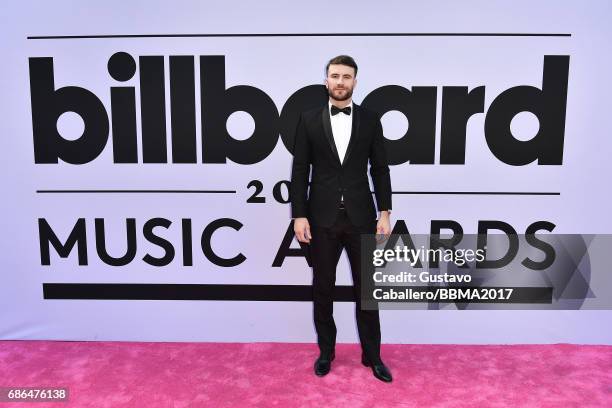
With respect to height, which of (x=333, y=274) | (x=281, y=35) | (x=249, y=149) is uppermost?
(x=281, y=35)

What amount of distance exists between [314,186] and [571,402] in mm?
1966

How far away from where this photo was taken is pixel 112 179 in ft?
11.1

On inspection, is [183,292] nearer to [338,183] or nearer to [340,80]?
[338,183]

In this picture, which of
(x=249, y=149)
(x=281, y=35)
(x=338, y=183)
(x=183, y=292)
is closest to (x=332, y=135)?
(x=338, y=183)

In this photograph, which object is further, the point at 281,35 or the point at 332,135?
the point at 281,35

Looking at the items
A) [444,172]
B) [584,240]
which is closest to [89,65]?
[444,172]

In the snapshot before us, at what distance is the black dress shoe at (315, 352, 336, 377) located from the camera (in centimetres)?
296

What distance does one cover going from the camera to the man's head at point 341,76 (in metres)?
2.63

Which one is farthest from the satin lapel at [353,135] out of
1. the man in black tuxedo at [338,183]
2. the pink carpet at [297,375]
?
the pink carpet at [297,375]

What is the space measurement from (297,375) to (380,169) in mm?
1423

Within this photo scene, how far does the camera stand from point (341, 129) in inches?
111

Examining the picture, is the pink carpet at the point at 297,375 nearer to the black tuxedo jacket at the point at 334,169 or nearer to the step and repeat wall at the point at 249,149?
the step and repeat wall at the point at 249,149

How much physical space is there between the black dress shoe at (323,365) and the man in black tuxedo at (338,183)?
310mm

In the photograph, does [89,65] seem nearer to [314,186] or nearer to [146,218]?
[146,218]
